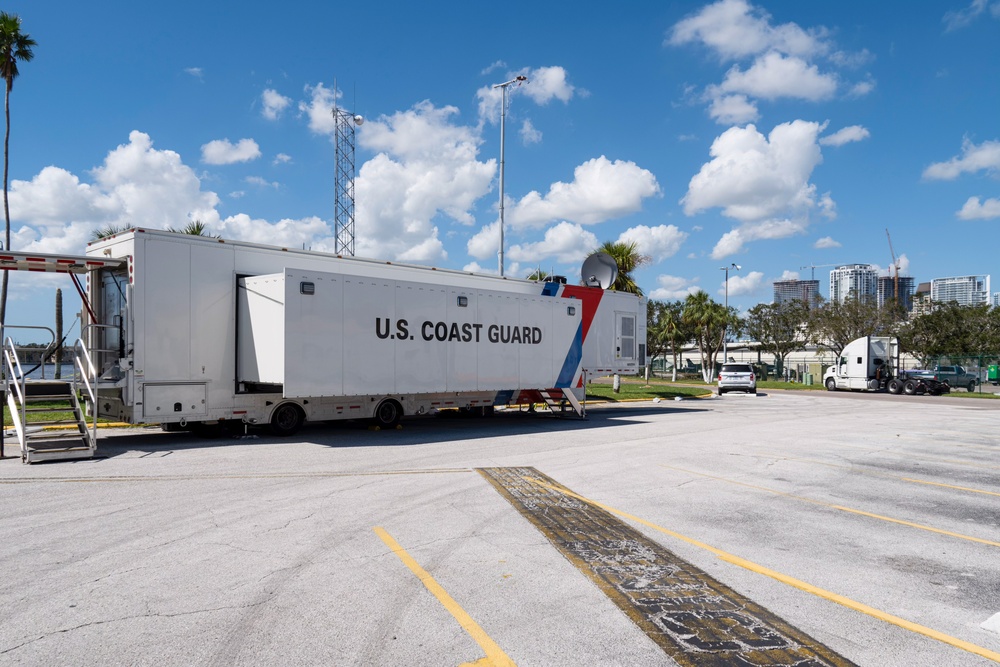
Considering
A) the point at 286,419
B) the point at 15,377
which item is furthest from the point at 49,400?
the point at 286,419

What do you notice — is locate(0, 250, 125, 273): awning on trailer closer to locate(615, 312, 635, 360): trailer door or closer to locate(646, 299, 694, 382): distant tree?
locate(615, 312, 635, 360): trailer door

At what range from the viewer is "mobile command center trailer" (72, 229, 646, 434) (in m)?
12.3

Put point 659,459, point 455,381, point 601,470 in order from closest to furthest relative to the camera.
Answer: point 601,470
point 659,459
point 455,381

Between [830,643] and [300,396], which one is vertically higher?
[300,396]

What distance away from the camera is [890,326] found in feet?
196

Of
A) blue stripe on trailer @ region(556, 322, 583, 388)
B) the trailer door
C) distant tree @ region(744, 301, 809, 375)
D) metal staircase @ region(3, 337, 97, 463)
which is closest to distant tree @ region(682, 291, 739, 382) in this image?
distant tree @ region(744, 301, 809, 375)

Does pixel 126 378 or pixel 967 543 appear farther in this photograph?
pixel 126 378

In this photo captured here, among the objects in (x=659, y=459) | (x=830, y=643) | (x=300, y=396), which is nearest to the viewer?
(x=830, y=643)

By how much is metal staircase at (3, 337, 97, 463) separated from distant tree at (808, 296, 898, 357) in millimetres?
57467

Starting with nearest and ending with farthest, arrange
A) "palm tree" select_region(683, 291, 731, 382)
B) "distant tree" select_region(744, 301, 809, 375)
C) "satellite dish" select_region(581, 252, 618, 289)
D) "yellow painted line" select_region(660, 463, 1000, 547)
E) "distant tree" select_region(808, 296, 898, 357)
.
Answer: "yellow painted line" select_region(660, 463, 1000, 547), "satellite dish" select_region(581, 252, 618, 289), "palm tree" select_region(683, 291, 731, 382), "distant tree" select_region(808, 296, 898, 357), "distant tree" select_region(744, 301, 809, 375)

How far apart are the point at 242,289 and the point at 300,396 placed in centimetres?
246

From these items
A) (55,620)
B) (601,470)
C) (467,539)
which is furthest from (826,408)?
(55,620)

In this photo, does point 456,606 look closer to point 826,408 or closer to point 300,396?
point 300,396

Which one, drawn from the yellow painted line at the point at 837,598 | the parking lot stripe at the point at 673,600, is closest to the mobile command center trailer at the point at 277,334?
the parking lot stripe at the point at 673,600
